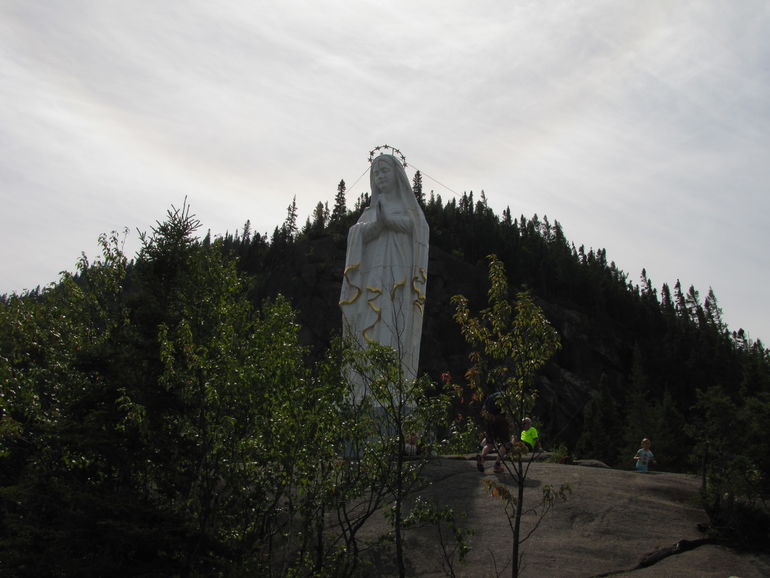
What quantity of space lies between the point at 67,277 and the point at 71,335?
484cm

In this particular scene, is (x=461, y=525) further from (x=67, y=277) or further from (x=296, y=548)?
(x=67, y=277)

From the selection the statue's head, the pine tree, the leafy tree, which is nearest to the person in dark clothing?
the leafy tree

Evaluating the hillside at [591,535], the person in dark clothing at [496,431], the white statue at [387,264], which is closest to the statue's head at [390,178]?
the white statue at [387,264]

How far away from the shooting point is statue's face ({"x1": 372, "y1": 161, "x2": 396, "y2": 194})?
686 inches

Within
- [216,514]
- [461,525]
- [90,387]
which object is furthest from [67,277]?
[461,525]

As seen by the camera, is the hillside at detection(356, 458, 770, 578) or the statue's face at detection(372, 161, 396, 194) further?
the statue's face at detection(372, 161, 396, 194)

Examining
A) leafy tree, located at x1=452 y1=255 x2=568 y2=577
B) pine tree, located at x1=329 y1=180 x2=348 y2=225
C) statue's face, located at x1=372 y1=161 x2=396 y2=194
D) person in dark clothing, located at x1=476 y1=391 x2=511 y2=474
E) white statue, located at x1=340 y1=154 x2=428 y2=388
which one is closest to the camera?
leafy tree, located at x1=452 y1=255 x2=568 y2=577

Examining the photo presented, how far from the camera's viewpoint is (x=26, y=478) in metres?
9.24

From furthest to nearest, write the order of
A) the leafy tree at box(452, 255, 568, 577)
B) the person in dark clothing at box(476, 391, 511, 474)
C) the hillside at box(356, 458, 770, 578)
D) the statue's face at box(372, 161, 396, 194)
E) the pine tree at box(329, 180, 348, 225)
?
the pine tree at box(329, 180, 348, 225) < the statue's face at box(372, 161, 396, 194) < the person in dark clothing at box(476, 391, 511, 474) < the hillside at box(356, 458, 770, 578) < the leafy tree at box(452, 255, 568, 577)

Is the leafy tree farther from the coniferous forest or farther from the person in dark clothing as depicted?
the person in dark clothing

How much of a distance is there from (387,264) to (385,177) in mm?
2364

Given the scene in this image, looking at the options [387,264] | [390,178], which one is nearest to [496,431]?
[387,264]

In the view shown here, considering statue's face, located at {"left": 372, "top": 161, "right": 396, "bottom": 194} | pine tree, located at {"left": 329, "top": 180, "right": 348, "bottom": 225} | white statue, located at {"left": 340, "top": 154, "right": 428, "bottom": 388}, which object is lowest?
white statue, located at {"left": 340, "top": 154, "right": 428, "bottom": 388}

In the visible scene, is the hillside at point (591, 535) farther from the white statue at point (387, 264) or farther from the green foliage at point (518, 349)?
the white statue at point (387, 264)
